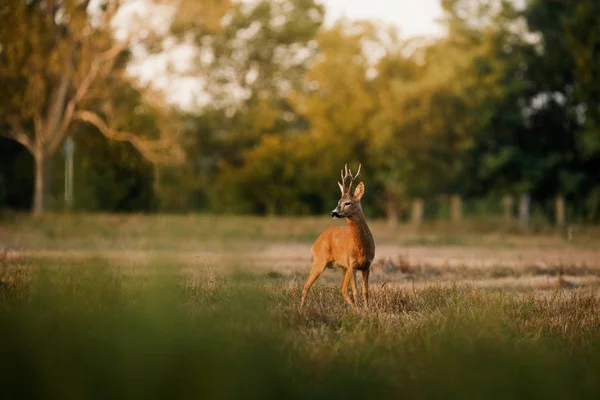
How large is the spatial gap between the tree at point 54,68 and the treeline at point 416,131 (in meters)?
1.15

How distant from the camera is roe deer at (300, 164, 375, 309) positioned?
10.0m

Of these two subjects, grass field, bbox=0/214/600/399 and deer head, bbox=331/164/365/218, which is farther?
deer head, bbox=331/164/365/218

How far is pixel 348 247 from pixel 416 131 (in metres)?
29.0

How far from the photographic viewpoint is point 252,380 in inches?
196

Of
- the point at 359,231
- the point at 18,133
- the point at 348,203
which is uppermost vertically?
the point at 18,133

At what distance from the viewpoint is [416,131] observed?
38531mm

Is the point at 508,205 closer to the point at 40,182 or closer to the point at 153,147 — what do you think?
the point at 153,147

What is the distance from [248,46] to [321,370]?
198 feet

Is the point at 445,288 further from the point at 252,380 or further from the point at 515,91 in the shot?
the point at 515,91

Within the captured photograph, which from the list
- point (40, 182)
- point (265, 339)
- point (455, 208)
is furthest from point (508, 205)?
point (265, 339)

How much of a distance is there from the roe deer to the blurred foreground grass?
3.31 ft

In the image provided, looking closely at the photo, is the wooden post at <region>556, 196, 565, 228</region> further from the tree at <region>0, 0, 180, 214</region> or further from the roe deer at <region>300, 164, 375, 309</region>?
the roe deer at <region>300, 164, 375, 309</region>

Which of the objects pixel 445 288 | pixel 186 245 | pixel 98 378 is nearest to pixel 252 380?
pixel 98 378

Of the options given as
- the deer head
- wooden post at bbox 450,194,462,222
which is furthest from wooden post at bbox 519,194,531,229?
the deer head
